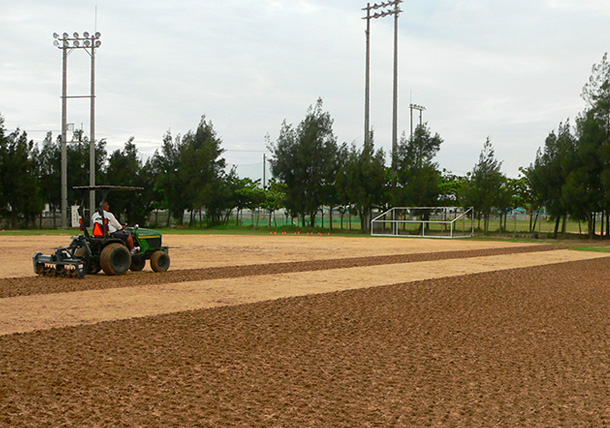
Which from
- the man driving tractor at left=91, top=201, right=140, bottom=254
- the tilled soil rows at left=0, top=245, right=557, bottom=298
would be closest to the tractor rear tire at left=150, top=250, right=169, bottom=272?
the tilled soil rows at left=0, top=245, right=557, bottom=298

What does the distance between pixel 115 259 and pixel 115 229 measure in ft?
2.34

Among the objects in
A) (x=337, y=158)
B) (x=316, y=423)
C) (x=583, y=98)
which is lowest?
(x=316, y=423)

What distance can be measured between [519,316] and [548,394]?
13.6ft

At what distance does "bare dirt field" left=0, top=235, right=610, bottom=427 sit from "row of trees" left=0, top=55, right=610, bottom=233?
26.0 meters

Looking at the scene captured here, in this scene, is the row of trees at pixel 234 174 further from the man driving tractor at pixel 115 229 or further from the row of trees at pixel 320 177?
the man driving tractor at pixel 115 229

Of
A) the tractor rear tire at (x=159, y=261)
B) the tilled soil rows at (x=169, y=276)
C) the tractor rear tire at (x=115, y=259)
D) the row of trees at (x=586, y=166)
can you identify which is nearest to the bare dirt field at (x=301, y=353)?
the tilled soil rows at (x=169, y=276)

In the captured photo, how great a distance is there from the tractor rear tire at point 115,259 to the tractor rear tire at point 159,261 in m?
0.76

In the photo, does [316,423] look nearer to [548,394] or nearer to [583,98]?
[548,394]

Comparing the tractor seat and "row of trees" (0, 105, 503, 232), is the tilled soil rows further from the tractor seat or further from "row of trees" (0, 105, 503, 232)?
"row of trees" (0, 105, 503, 232)

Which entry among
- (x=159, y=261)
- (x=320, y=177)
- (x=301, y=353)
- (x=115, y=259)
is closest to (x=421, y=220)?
(x=320, y=177)

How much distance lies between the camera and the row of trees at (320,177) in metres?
37.2

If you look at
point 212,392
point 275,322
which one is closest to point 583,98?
point 275,322

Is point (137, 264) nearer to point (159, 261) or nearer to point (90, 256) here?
point (159, 261)

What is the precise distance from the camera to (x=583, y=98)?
124 ft
